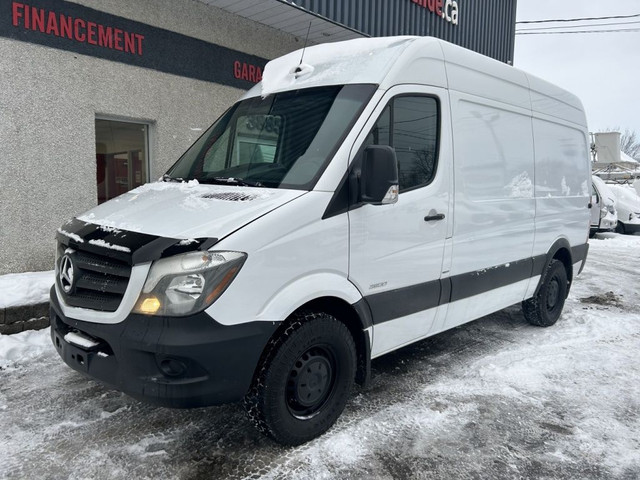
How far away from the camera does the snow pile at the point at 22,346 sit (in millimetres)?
4270

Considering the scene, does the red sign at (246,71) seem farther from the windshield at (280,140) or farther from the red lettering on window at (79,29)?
Answer: the windshield at (280,140)

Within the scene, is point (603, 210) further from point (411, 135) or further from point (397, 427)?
point (397, 427)

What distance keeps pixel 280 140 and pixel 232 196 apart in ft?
1.96

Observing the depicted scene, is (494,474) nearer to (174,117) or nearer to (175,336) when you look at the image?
(175,336)

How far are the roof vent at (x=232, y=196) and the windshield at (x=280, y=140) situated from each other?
7.1 inches

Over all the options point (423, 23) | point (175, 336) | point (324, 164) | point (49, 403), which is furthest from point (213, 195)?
point (423, 23)

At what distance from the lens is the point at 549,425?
340cm

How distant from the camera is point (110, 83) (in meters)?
6.45

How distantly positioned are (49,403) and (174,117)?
15.5ft

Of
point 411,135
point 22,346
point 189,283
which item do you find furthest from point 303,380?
point 22,346

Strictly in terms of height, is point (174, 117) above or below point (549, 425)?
above

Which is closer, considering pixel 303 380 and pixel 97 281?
pixel 97 281

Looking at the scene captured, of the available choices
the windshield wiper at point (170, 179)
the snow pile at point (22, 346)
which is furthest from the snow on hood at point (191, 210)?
the snow pile at point (22, 346)

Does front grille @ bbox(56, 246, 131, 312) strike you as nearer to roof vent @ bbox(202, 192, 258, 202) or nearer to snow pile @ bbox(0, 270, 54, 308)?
roof vent @ bbox(202, 192, 258, 202)
